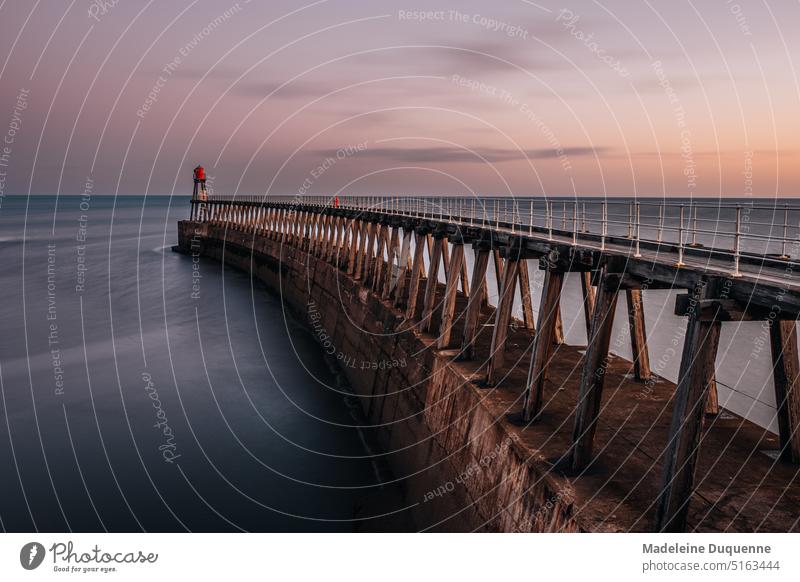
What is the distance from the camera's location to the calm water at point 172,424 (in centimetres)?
1488

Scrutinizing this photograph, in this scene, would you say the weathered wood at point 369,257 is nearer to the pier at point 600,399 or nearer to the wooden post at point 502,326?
the pier at point 600,399

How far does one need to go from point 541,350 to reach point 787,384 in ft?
12.5

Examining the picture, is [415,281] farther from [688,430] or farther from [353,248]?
[688,430]

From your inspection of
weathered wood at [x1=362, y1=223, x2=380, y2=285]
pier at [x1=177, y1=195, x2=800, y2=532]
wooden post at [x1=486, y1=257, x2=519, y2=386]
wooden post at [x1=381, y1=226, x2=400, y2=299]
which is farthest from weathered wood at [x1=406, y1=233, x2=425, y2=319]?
weathered wood at [x1=362, y1=223, x2=380, y2=285]

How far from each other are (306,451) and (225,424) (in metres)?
3.28


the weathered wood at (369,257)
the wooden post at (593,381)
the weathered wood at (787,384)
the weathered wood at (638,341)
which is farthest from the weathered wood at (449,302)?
the weathered wood at (369,257)

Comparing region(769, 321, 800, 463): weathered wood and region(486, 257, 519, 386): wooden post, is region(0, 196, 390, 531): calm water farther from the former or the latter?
region(769, 321, 800, 463): weathered wood

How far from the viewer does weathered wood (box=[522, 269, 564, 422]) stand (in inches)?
453

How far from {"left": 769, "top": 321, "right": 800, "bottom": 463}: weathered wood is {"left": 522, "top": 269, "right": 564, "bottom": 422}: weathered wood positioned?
3.39 meters

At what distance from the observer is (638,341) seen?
1431cm

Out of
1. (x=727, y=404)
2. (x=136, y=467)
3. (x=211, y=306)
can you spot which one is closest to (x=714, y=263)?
(x=727, y=404)

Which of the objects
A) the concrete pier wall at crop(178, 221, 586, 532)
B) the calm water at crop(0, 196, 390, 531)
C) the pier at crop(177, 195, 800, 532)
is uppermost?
the pier at crop(177, 195, 800, 532)

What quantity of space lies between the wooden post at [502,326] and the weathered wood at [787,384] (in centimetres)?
496
